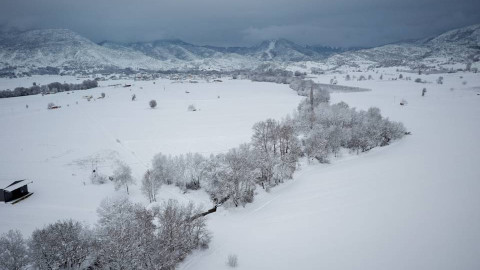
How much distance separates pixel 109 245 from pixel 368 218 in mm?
25724

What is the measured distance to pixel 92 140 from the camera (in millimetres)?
59938

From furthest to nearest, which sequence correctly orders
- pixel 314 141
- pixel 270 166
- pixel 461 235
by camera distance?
pixel 314 141, pixel 270 166, pixel 461 235

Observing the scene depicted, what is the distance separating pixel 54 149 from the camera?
175 feet

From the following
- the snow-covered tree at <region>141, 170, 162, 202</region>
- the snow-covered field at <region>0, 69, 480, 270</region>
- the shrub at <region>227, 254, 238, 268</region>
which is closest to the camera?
the shrub at <region>227, 254, 238, 268</region>

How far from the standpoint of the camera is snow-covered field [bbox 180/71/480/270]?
2452cm

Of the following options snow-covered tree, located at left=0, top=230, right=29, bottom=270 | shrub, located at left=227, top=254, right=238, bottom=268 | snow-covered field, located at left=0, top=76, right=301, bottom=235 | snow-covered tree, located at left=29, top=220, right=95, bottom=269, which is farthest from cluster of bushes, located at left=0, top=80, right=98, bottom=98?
shrub, located at left=227, top=254, right=238, bottom=268

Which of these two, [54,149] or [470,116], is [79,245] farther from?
[470,116]

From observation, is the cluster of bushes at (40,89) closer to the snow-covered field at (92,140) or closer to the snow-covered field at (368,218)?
the snow-covered field at (92,140)

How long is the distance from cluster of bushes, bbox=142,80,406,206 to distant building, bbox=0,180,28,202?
14674 mm

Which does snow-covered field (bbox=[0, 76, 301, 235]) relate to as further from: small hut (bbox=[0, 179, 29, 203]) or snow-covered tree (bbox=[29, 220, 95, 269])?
snow-covered tree (bbox=[29, 220, 95, 269])

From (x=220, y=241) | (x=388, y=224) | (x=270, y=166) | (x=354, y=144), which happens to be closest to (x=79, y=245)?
(x=220, y=241)

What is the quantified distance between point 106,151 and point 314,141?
126 feet

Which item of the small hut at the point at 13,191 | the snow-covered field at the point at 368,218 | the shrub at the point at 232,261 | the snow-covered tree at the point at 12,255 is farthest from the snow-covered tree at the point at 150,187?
the snow-covered tree at the point at 12,255

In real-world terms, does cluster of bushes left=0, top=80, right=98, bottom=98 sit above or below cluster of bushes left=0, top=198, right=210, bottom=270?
above
